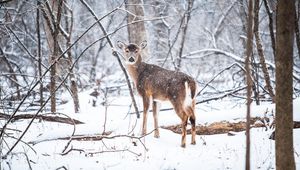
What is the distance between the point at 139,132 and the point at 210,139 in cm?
140

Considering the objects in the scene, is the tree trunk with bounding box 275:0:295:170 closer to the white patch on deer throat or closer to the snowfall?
the snowfall

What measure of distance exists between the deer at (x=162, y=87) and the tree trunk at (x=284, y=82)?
262 centimetres

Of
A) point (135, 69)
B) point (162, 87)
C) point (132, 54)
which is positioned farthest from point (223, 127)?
point (132, 54)

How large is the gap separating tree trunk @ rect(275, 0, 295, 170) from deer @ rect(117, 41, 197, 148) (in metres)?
2.62

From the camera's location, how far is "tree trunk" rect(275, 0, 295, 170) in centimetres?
419

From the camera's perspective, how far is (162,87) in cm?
773

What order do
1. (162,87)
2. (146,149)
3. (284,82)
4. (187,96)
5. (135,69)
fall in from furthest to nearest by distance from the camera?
(135,69)
(162,87)
(187,96)
(146,149)
(284,82)

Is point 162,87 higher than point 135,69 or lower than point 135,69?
lower

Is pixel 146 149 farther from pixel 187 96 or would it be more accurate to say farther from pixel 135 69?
pixel 135 69

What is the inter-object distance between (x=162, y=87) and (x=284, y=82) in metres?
3.60

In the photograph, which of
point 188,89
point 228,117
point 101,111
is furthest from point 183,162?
point 101,111

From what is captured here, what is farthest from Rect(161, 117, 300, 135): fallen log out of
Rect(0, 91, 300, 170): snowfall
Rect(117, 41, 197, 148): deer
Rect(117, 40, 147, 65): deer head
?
Rect(117, 40, 147, 65): deer head

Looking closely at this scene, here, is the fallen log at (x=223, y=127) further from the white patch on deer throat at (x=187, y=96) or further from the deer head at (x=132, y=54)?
the deer head at (x=132, y=54)

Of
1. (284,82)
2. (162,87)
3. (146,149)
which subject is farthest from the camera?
(162,87)
